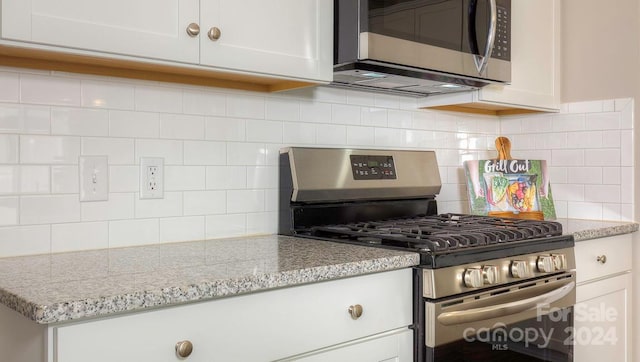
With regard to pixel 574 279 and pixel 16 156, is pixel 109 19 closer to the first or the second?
pixel 16 156

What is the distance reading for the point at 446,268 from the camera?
1.54m

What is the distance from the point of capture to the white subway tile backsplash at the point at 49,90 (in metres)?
1.50

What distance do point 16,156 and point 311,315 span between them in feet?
2.73

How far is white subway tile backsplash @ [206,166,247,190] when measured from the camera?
6.08 feet

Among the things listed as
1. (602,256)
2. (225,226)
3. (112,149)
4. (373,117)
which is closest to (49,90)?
(112,149)

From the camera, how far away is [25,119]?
4.94 feet

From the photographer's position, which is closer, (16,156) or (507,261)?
(16,156)

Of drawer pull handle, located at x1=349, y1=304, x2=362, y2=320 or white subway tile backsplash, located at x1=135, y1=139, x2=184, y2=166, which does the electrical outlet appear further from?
drawer pull handle, located at x1=349, y1=304, x2=362, y2=320

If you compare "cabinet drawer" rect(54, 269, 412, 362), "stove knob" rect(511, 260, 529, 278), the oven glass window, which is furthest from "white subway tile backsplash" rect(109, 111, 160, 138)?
"stove knob" rect(511, 260, 529, 278)

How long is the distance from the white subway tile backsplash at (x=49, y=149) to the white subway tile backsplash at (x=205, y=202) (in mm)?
353

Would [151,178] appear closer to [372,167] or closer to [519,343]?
[372,167]

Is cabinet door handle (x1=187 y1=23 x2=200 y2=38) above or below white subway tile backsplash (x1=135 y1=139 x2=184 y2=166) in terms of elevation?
above

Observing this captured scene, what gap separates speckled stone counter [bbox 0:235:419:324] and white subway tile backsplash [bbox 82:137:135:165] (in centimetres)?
25

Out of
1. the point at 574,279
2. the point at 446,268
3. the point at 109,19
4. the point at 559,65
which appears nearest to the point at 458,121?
the point at 559,65
